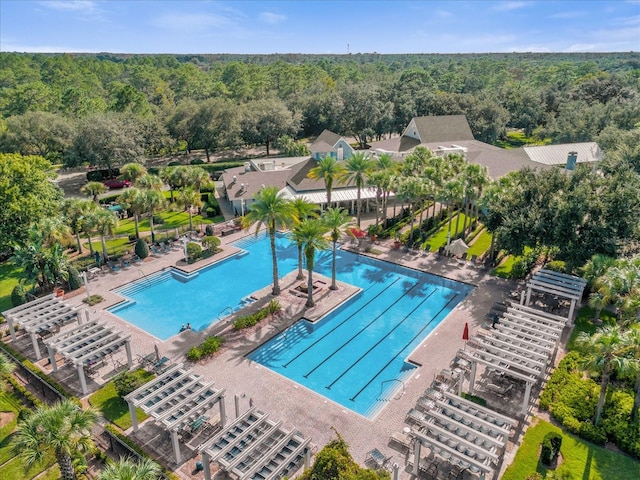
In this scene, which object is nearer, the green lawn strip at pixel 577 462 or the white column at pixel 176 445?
the green lawn strip at pixel 577 462

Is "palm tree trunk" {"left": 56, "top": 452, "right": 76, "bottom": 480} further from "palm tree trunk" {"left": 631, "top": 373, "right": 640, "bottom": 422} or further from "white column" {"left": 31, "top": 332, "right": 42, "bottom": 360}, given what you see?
"palm tree trunk" {"left": 631, "top": 373, "right": 640, "bottom": 422}

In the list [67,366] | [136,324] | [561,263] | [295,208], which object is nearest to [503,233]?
[561,263]

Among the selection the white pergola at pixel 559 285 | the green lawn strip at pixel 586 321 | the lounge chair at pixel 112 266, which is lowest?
the green lawn strip at pixel 586 321

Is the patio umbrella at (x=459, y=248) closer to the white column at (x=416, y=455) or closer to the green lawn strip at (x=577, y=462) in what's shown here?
the green lawn strip at (x=577, y=462)

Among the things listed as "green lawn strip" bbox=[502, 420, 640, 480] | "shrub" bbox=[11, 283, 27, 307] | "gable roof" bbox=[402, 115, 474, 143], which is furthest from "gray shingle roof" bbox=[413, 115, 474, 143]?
"shrub" bbox=[11, 283, 27, 307]

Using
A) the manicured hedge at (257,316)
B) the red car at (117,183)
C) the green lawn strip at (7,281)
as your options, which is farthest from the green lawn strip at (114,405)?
the red car at (117,183)

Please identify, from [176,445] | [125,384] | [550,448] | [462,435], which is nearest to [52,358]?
[125,384]

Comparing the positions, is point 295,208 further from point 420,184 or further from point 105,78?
point 105,78
